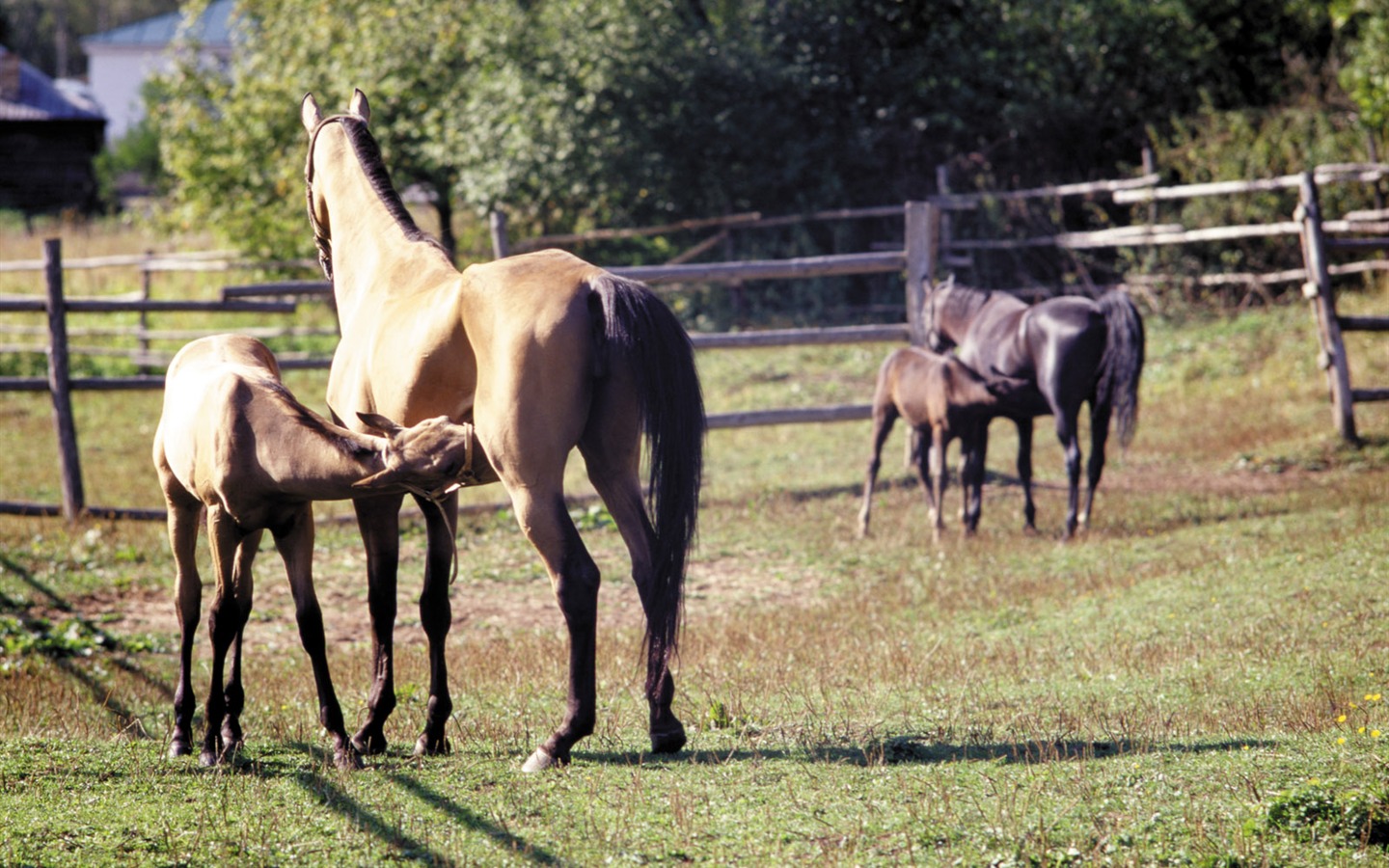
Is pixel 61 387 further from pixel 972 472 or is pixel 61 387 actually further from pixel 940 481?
pixel 972 472

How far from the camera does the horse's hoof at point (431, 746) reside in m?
4.80

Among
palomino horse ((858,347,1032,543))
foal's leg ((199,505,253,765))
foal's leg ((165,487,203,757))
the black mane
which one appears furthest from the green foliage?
foal's leg ((199,505,253,765))

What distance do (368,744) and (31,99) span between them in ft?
133

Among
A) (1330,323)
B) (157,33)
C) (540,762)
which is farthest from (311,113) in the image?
(157,33)

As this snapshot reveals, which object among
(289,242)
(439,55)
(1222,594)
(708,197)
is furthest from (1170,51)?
(1222,594)

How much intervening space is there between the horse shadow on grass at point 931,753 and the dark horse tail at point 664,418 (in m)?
0.42

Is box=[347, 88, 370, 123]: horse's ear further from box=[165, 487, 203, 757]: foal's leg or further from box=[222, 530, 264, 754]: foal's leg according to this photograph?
box=[222, 530, 264, 754]: foal's leg

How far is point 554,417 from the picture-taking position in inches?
175

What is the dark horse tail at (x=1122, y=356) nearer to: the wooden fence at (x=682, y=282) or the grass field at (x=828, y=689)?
the grass field at (x=828, y=689)

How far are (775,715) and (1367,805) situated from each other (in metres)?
2.35

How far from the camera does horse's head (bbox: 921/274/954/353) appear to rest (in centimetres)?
1144

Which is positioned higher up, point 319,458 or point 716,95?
point 716,95

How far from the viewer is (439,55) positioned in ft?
67.6

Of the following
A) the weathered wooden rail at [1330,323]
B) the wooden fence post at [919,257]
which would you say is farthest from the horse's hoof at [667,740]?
the weathered wooden rail at [1330,323]
